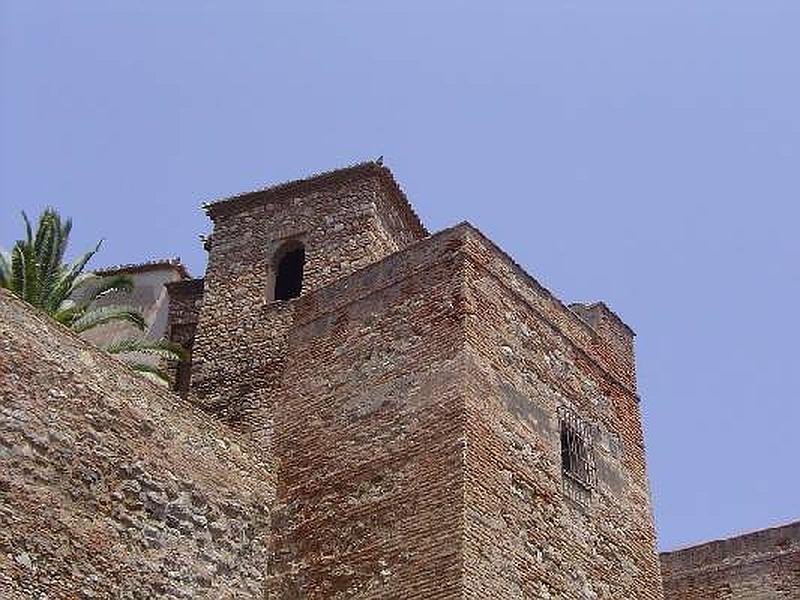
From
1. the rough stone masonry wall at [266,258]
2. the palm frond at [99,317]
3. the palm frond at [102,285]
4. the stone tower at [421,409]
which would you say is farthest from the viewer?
the palm frond at [102,285]

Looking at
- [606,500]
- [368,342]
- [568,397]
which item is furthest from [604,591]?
[368,342]

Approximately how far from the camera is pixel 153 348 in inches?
673

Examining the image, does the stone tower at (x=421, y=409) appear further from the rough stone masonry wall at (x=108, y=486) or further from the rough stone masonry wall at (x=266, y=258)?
the rough stone masonry wall at (x=108, y=486)

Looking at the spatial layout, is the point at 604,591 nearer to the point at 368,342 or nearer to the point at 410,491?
the point at 410,491

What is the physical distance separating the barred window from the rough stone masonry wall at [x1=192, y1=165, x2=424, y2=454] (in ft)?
11.0

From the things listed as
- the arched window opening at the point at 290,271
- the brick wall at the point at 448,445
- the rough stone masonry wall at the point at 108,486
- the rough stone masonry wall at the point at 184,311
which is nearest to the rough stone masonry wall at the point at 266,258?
the arched window opening at the point at 290,271

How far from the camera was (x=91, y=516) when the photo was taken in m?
10.7

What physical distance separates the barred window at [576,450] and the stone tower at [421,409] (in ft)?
0.08

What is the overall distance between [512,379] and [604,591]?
8.02 ft

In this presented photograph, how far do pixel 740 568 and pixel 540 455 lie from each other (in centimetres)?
745

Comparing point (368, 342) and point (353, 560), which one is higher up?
point (368, 342)

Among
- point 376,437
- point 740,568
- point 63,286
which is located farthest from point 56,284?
point 740,568

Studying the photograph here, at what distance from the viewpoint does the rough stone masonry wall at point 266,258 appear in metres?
14.5

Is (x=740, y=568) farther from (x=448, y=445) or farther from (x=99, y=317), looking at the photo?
(x=99, y=317)
